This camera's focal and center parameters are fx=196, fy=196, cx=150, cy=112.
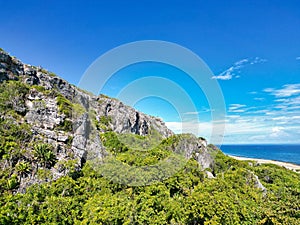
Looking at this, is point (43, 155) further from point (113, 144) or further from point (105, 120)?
point (105, 120)

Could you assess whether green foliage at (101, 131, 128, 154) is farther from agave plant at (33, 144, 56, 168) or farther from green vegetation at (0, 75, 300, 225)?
agave plant at (33, 144, 56, 168)

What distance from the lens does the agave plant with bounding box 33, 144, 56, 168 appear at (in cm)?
2053

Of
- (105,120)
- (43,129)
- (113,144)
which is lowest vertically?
(113,144)

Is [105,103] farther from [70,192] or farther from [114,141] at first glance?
[70,192]

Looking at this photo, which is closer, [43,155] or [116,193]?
[116,193]

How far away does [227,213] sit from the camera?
1361 cm

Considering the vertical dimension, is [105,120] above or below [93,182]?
above

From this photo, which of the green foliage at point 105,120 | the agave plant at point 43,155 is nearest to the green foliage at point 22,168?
the agave plant at point 43,155

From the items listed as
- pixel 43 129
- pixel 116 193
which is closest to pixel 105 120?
pixel 43 129

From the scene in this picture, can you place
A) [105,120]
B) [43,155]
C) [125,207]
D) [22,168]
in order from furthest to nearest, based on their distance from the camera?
1. [105,120]
2. [43,155]
3. [22,168]
4. [125,207]

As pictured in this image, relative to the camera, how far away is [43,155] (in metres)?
21.0

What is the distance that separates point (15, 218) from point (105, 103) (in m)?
48.3

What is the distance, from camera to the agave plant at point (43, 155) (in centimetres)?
2053

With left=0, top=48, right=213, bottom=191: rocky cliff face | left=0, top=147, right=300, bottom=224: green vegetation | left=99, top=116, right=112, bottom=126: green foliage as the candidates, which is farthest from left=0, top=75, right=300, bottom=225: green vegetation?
left=99, top=116, right=112, bottom=126: green foliage
